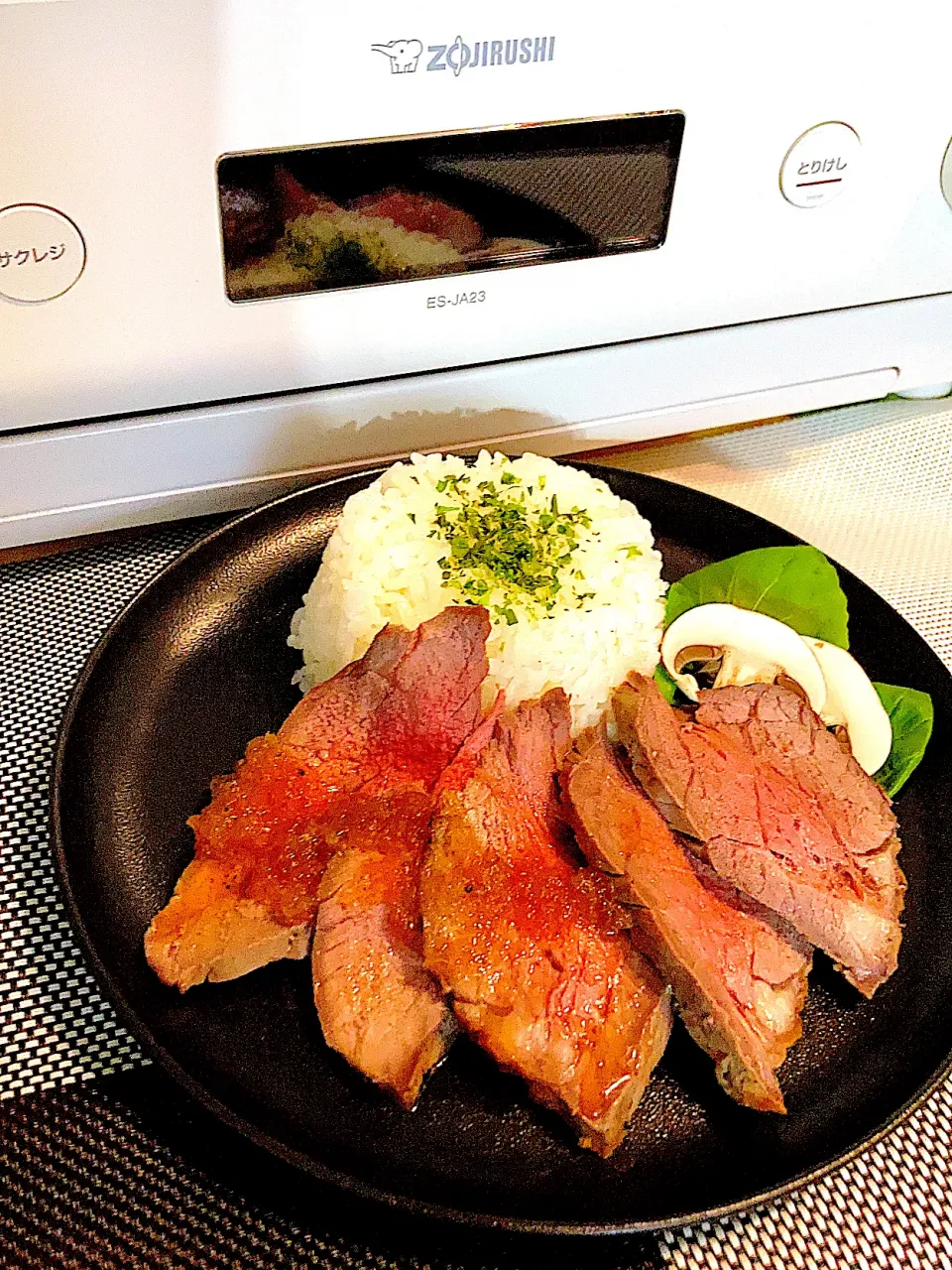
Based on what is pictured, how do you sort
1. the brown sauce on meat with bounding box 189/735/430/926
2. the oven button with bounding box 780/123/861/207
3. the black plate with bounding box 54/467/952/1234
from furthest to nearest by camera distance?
the oven button with bounding box 780/123/861/207, the brown sauce on meat with bounding box 189/735/430/926, the black plate with bounding box 54/467/952/1234

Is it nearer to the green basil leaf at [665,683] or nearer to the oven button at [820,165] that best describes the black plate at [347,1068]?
the green basil leaf at [665,683]

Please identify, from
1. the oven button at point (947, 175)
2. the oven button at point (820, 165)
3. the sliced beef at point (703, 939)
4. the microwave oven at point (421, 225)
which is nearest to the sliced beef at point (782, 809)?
the sliced beef at point (703, 939)

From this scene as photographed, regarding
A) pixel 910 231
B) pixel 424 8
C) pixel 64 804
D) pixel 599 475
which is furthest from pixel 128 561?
pixel 910 231

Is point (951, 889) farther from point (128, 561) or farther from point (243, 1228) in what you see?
point (128, 561)

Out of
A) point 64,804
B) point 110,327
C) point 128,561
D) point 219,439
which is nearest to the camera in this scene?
point 64,804

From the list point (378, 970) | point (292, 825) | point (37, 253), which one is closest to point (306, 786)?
point (292, 825)

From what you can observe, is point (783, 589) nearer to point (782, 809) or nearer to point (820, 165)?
point (782, 809)

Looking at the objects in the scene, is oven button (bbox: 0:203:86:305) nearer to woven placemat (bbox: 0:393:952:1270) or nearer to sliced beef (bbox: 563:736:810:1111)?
woven placemat (bbox: 0:393:952:1270)

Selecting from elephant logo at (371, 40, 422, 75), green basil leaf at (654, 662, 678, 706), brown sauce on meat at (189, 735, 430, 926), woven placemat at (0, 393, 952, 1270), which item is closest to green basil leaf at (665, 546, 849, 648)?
green basil leaf at (654, 662, 678, 706)
